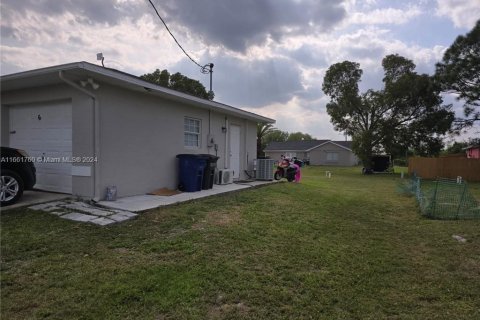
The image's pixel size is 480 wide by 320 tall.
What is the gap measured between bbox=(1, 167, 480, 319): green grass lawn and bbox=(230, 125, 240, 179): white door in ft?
18.7

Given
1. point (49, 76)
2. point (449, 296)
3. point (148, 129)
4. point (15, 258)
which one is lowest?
point (449, 296)

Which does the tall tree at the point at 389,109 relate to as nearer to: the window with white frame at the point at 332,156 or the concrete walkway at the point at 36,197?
the window with white frame at the point at 332,156

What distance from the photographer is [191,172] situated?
8.67m

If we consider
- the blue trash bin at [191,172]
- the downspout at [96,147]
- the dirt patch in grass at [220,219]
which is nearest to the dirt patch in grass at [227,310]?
the dirt patch in grass at [220,219]

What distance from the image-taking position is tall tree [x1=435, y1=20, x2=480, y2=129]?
68.8ft

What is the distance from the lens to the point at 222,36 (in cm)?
998

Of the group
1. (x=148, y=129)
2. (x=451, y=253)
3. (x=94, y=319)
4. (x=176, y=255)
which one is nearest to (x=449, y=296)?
(x=451, y=253)

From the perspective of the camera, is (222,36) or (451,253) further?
(222,36)

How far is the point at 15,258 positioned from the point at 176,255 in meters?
1.82

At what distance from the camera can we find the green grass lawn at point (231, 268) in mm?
2908

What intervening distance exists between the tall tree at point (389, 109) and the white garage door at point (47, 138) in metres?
24.4

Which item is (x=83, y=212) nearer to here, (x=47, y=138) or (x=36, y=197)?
(x=36, y=197)

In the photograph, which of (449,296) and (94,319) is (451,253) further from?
(94,319)

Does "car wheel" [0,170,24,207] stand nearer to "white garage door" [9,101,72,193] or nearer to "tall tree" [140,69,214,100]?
"white garage door" [9,101,72,193]
